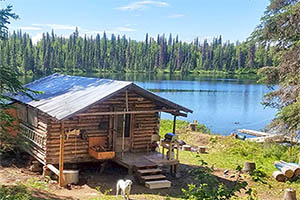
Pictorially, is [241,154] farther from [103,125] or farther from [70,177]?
[70,177]

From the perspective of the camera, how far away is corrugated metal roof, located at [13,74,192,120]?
11808 millimetres

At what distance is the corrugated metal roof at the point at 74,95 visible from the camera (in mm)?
11808

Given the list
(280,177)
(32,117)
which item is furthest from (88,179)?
(280,177)

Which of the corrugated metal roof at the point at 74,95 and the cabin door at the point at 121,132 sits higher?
the corrugated metal roof at the point at 74,95

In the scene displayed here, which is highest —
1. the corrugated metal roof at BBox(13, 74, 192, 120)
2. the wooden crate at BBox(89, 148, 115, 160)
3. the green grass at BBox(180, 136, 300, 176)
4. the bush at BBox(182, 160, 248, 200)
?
the corrugated metal roof at BBox(13, 74, 192, 120)

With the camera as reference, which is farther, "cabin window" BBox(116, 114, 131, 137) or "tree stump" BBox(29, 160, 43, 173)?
"cabin window" BBox(116, 114, 131, 137)

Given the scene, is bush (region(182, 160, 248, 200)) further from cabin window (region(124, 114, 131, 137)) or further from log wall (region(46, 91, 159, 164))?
cabin window (region(124, 114, 131, 137))

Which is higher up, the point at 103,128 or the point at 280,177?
the point at 103,128

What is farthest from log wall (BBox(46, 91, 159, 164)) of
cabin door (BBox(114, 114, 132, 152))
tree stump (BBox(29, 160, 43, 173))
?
tree stump (BBox(29, 160, 43, 173))

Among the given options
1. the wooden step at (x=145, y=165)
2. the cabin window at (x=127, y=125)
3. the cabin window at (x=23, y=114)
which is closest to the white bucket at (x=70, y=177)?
the wooden step at (x=145, y=165)

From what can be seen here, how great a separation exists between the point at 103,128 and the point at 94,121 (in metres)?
0.48

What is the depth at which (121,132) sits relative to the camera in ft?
45.0

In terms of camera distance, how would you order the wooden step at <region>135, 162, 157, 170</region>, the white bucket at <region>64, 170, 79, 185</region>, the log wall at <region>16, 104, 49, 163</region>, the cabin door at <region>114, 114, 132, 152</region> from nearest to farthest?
the white bucket at <region>64, 170, 79, 185</region>
the wooden step at <region>135, 162, 157, 170</region>
the log wall at <region>16, 104, 49, 163</region>
the cabin door at <region>114, 114, 132, 152</region>

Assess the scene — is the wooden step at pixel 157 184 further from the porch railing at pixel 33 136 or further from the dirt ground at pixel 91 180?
the porch railing at pixel 33 136
